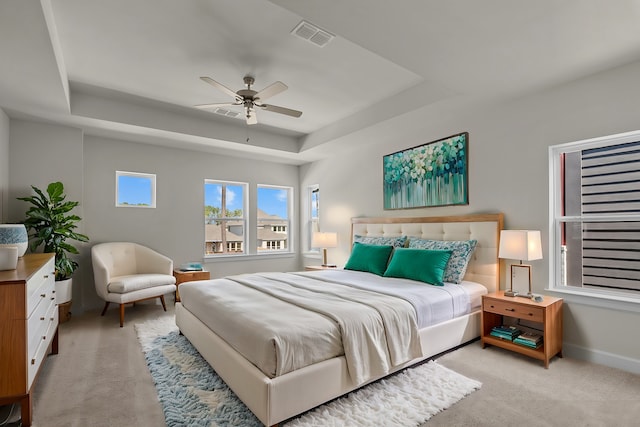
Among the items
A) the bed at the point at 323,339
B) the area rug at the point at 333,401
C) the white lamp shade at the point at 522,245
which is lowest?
the area rug at the point at 333,401

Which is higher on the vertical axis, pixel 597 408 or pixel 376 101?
pixel 376 101

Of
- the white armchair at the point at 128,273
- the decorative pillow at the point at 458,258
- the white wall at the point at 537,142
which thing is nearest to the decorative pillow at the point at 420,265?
the decorative pillow at the point at 458,258

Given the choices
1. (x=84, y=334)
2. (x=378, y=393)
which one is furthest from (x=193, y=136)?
(x=378, y=393)

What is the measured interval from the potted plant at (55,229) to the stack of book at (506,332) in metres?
4.62

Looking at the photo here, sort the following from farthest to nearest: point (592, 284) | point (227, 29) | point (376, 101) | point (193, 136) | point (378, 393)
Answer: point (193, 136) → point (376, 101) → point (592, 284) → point (227, 29) → point (378, 393)

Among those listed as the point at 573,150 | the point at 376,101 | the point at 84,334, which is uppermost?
the point at 376,101

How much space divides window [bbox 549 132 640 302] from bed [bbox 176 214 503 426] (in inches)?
21.6

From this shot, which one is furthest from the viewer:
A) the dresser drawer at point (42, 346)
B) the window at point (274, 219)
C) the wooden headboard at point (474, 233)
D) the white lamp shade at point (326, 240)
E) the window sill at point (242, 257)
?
the window at point (274, 219)

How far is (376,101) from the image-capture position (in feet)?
13.2

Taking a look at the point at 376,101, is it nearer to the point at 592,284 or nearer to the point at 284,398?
the point at 592,284

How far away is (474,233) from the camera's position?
3.59 meters

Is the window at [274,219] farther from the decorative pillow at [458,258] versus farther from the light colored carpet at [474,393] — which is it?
the decorative pillow at [458,258]

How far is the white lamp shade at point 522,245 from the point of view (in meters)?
2.90

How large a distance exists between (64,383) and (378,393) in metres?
2.29
